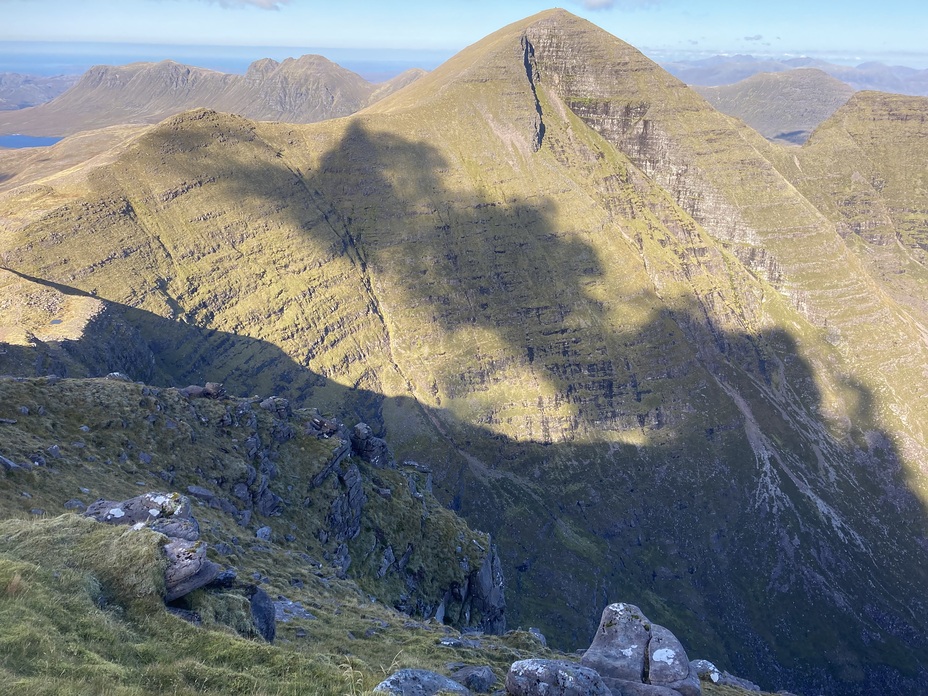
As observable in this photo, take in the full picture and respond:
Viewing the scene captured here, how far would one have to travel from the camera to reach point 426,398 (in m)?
194

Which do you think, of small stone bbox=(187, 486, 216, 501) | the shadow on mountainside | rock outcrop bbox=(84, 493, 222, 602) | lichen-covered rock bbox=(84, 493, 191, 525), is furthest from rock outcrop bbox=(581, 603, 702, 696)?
the shadow on mountainside

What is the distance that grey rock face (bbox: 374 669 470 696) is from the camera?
19.5 metres

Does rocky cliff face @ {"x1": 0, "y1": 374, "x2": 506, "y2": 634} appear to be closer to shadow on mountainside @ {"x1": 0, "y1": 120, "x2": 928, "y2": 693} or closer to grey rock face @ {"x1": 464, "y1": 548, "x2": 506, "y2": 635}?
grey rock face @ {"x1": 464, "y1": 548, "x2": 506, "y2": 635}

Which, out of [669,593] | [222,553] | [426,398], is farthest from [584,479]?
[222,553]

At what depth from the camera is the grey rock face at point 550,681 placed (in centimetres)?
2261

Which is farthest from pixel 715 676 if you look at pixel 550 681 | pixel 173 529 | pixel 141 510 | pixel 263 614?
pixel 141 510

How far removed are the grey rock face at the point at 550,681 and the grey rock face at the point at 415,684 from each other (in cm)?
263

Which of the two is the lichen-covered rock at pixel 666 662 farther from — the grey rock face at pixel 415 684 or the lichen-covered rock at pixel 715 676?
the grey rock face at pixel 415 684

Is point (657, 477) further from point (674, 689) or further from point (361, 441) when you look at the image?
point (674, 689)

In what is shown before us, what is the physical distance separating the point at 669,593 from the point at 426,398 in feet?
314

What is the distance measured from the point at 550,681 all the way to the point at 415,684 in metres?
5.97

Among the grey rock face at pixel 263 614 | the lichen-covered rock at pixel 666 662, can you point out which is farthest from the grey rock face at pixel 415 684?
the lichen-covered rock at pixel 666 662

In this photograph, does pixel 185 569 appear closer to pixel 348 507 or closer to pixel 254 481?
pixel 254 481

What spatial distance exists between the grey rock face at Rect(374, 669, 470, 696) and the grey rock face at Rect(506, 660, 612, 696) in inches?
104
